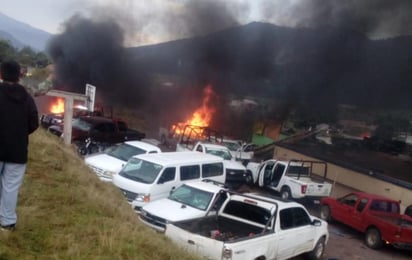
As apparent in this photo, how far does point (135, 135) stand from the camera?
859 inches

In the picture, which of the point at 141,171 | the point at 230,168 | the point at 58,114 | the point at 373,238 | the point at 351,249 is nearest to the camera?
the point at 141,171

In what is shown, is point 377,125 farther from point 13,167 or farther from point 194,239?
point 13,167

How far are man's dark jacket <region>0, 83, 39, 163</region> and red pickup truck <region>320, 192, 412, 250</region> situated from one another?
10.8 meters

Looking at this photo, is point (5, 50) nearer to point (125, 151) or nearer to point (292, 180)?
point (125, 151)

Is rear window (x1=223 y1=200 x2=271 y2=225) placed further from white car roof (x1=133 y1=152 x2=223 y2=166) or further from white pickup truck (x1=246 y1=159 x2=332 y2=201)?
white pickup truck (x1=246 y1=159 x2=332 y2=201)

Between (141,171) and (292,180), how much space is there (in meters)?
6.82

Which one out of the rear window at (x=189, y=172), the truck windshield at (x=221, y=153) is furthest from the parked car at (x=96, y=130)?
the rear window at (x=189, y=172)

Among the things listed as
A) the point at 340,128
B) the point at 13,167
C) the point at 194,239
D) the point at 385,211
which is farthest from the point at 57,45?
the point at 13,167

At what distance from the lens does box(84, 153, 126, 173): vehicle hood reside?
1312 cm

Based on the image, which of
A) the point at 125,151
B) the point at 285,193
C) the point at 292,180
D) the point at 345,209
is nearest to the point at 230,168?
the point at 285,193

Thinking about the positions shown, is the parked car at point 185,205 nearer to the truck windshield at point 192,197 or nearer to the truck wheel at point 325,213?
the truck windshield at point 192,197

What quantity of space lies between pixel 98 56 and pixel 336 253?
24.8 m

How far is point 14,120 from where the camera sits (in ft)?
12.7

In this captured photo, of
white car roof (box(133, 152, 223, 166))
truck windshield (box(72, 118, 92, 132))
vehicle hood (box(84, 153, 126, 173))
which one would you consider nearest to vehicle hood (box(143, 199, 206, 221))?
white car roof (box(133, 152, 223, 166))
